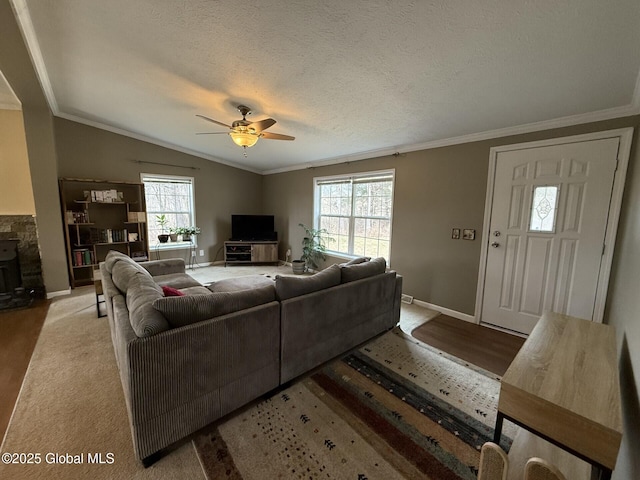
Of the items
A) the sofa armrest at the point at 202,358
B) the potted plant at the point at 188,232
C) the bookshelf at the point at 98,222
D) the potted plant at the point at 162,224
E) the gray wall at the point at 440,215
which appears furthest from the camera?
the potted plant at the point at 188,232

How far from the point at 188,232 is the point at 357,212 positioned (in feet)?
11.2

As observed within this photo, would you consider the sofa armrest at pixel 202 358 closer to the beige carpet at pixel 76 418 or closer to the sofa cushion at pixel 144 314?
the sofa cushion at pixel 144 314

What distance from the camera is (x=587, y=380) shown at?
3.53 ft

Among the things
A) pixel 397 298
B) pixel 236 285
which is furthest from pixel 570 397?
pixel 236 285

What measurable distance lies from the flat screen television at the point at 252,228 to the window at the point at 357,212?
4.12 ft

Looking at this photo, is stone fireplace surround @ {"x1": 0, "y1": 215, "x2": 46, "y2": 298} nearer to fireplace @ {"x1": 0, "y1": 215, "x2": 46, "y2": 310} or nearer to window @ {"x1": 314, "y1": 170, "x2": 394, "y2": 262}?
fireplace @ {"x1": 0, "y1": 215, "x2": 46, "y2": 310}

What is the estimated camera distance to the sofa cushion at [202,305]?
1.42 m

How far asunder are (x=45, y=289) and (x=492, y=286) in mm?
5908

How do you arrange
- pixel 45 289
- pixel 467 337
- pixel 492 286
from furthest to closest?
pixel 45 289, pixel 492 286, pixel 467 337

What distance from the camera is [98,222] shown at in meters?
4.47

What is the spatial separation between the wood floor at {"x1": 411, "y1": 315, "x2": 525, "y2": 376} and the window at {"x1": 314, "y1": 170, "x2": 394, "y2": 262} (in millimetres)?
1426

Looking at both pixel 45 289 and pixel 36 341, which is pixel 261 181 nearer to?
pixel 45 289

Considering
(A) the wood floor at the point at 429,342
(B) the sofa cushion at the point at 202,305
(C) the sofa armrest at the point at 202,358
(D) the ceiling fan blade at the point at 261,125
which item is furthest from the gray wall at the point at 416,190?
(B) the sofa cushion at the point at 202,305

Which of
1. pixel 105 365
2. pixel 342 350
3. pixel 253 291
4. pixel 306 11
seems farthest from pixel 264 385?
pixel 306 11
